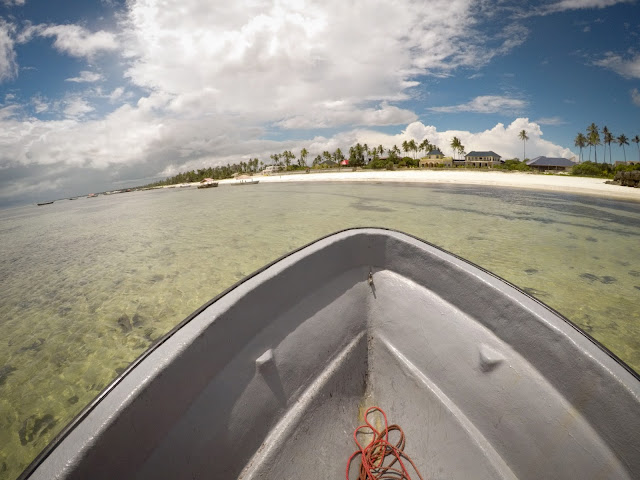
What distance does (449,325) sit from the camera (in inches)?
102

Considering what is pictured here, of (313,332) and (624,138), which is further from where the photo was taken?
(624,138)

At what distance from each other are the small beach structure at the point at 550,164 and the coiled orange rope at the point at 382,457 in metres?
87.5

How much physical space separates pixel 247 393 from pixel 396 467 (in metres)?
1.46

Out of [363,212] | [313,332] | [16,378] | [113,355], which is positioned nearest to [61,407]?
[113,355]

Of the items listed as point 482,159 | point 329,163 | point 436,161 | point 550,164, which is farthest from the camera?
point 329,163

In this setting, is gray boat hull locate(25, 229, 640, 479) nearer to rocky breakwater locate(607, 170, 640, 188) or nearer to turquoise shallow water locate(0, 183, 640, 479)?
turquoise shallow water locate(0, 183, 640, 479)

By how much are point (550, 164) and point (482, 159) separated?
64.0ft

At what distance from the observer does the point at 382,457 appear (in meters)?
2.31

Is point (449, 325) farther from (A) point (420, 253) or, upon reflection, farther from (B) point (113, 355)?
(B) point (113, 355)

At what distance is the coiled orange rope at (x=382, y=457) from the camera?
2186 millimetres

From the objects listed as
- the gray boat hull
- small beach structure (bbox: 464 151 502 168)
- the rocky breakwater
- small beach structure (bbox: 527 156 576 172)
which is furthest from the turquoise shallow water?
small beach structure (bbox: 464 151 502 168)

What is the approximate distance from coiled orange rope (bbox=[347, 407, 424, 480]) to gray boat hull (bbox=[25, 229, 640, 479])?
0.09m

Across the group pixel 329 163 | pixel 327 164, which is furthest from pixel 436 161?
pixel 327 164

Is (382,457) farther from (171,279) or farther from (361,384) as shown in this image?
(171,279)
